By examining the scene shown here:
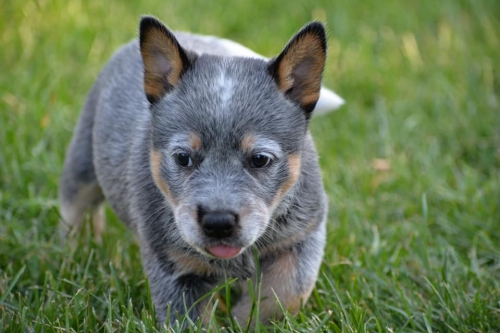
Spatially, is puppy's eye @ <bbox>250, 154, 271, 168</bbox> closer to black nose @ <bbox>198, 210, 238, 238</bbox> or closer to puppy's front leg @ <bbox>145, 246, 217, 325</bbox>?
black nose @ <bbox>198, 210, 238, 238</bbox>

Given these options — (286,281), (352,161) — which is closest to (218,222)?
(286,281)

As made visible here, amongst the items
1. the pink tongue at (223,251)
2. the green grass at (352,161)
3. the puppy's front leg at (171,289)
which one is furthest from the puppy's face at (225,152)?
the green grass at (352,161)

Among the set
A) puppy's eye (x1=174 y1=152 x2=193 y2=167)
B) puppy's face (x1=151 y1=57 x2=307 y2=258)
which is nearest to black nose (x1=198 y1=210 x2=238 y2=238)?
puppy's face (x1=151 y1=57 x2=307 y2=258)

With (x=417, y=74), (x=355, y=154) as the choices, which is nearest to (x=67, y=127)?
(x=355, y=154)

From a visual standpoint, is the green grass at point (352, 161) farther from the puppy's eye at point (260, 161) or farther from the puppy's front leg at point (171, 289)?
the puppy's eye at point (260, 161)

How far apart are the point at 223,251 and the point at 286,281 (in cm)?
70

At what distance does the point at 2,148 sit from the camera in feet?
20.2

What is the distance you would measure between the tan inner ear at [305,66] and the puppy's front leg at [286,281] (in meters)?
0.88

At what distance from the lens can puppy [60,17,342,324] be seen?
376 cm

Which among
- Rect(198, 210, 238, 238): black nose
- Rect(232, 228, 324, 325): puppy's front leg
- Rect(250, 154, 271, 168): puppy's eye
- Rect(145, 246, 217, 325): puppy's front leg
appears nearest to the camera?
Rect(198, 210, 238, 238): black nose

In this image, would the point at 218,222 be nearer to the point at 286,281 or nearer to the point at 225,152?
the point at 225,152

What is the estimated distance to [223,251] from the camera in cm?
379

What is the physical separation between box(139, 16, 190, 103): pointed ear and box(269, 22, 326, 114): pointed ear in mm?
501

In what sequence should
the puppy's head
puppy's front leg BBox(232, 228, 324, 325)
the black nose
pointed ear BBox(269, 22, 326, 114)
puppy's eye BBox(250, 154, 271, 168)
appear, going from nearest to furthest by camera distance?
the black nose → the puppy's head → puppy's eye BBox(250, 154, 271, 168) → pointed ear BBox(269, 22, 326, 114) → puppy's front leg BBox(232, 228, 324, 325)
